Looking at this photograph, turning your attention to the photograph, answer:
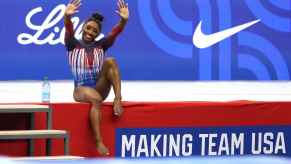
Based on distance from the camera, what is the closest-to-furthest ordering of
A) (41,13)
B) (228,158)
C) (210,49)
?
(228,158)
(41,13)
(210,49)

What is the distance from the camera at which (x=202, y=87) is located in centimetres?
958

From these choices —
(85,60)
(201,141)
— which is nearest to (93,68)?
(85,60)

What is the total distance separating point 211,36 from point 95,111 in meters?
3.73

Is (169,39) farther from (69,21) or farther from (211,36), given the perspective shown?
(69,21)

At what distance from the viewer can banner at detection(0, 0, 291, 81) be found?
9031 millimetres

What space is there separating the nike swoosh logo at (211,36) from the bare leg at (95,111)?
11.4ft

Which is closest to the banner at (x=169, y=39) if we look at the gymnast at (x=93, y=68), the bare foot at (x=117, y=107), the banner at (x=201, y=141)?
the gymnast at (x=93, y=68)

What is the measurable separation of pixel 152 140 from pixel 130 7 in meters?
3.14

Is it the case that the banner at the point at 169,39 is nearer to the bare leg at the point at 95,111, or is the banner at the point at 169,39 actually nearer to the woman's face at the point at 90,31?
the woman's face at the point at 90,31

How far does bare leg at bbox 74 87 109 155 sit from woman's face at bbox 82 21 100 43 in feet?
1.27

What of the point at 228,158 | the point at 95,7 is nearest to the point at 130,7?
the point at 95,7

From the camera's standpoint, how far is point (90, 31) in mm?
6355

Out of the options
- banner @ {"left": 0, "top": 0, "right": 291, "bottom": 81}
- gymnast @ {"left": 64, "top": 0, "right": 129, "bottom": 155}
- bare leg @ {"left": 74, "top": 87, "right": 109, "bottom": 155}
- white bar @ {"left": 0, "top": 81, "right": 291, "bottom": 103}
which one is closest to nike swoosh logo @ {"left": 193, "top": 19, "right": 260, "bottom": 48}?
banner @ {"left": 0, "top": 0, "right": 291, "bottom": 81}

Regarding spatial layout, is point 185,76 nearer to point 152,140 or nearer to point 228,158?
point 152,140
